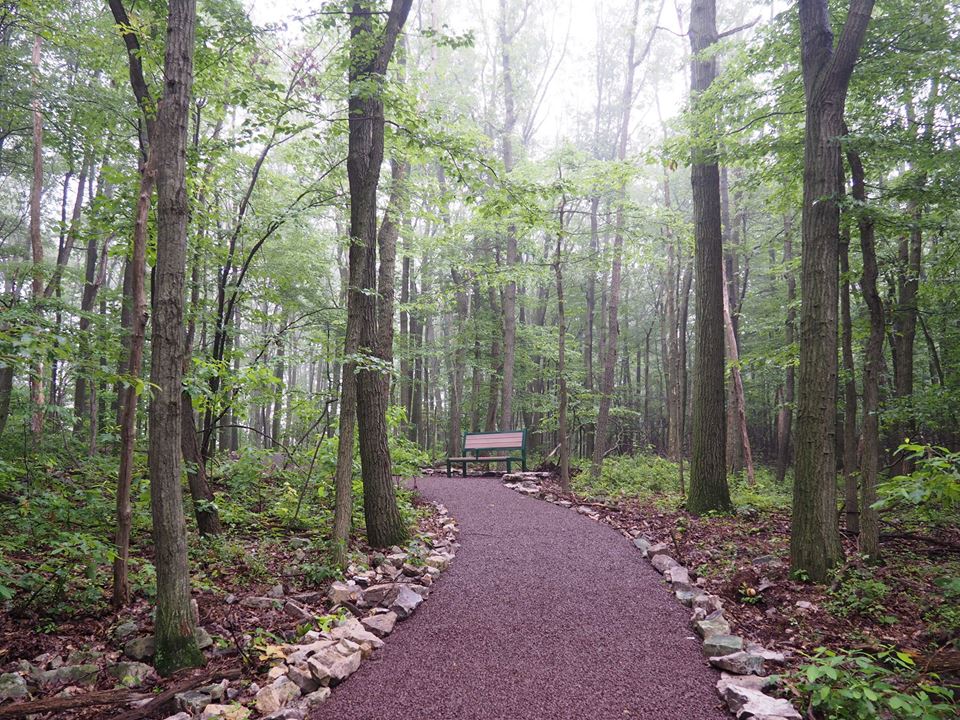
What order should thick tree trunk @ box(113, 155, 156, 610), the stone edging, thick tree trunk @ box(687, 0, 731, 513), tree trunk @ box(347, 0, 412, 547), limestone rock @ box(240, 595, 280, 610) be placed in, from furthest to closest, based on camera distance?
thick tree trunk @ box(687, 0, 731, 513) < tree trunk @ box(347, 0, 412, 547) < limestone rock @ box(240, 595, 280, 610) < thick tree trunk @ box(113, 155, 156, 610) < the stone edging

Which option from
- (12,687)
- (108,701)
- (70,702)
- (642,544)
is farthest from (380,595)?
(642,544)

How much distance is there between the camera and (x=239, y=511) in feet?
20.6

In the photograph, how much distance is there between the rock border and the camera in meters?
2.64

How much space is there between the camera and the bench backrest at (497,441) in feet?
40.7

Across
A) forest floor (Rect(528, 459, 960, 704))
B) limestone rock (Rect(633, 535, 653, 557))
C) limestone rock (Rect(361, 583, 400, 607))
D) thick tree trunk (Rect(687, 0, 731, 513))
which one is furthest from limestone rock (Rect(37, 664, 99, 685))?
thick tree trunk (Rect(687, 0, 731, 513))

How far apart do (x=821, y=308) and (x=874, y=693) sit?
11.0 ft

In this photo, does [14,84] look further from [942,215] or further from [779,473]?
[779,473]

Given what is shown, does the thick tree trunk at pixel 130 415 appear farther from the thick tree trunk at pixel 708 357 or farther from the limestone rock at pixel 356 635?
the thick tree trunk at pixel 708 357

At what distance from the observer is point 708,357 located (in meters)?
7.52

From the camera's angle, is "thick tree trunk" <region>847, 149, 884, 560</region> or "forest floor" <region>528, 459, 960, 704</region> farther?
"thick tree trunk" <region>847, 149, 884, 560</region>

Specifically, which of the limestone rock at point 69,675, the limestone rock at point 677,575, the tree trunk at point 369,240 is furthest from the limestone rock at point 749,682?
the limestone rock at point 69,675

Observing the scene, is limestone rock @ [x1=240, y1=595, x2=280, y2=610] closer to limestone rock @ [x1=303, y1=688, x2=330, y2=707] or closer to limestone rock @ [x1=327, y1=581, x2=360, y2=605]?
limestone rock @ [x1=327, y1=581, x2=360, y2=605]

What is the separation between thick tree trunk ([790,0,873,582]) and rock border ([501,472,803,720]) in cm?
108

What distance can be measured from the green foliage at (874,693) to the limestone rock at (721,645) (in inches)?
18.4
